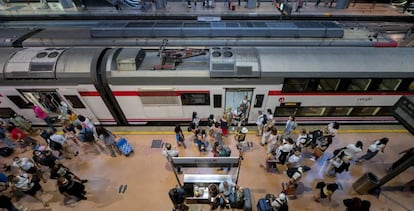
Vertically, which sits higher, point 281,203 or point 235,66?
point 235,66

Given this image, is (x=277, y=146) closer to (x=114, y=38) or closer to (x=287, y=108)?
(x=287, y=108)

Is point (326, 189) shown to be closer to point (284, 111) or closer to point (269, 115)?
point (269, 115)

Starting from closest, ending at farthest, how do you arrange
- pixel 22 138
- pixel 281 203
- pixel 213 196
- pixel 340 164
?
pixel 281 203
pixel 213 196
pixel 340 164
pixel 22 138

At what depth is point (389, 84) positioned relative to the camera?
27.0 feet

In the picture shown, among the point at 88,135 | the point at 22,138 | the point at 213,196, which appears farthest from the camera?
the point at 22,138

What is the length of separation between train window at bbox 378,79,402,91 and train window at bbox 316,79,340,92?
1725 millimetres

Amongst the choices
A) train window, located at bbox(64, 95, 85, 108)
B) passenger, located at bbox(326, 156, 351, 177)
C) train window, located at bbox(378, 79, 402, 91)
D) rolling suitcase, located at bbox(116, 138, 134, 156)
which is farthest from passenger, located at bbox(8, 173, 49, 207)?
train window, located at bbox(378, 79, 402, 91)

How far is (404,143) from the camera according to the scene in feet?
30.6

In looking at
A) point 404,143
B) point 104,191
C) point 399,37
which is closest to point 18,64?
point 104,191

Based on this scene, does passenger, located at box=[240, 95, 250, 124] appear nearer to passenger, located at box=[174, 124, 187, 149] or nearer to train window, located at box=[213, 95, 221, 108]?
train window, located at box=[213, 95, 221, 108]

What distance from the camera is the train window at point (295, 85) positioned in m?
8.13

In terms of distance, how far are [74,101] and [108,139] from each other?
2.40 m

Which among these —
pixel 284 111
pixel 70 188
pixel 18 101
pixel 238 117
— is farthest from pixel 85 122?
pixel 284 111

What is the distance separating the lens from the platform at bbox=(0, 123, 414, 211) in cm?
738
